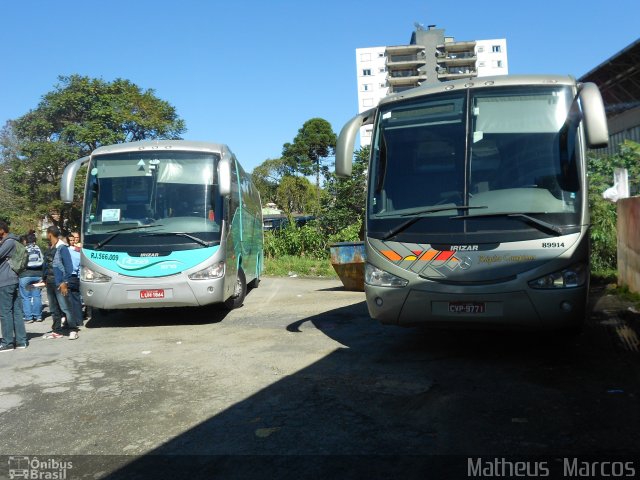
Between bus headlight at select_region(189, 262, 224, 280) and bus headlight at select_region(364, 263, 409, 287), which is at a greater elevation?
bus headlight at select_region(364, 263, 409, 287)

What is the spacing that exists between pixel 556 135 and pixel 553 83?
579 millimetres

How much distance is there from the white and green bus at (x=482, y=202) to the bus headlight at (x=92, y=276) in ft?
14.9

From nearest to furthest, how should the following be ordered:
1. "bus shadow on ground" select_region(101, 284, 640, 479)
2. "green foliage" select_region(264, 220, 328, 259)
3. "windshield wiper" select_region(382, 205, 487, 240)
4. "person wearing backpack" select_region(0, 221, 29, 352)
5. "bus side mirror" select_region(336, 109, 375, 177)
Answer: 1. "bus shadow on ground" select_region(101, 284, 640, 479)
2. "windshield wiper" select_region(382, 205, 487, 240)
3. "bus side mirror" select_region(336, 109, 375, 177)
4. "person wearing backpack" select_region(0, 221, 29, 352)
5. "green foliage" select_region(264, 220, 328, 259)

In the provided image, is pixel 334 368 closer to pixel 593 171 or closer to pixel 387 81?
pixel 593 171

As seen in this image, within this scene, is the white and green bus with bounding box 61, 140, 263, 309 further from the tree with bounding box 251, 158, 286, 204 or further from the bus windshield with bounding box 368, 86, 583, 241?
the tree with bounding box 251, 158, 286, 204

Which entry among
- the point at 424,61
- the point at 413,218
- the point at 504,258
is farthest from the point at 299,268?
the point at 424,61

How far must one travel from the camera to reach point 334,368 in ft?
20.3

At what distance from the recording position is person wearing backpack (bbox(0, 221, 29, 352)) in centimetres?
773

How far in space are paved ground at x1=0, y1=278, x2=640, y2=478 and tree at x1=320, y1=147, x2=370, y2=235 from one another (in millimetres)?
13166

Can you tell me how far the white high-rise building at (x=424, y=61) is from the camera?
98625 mm

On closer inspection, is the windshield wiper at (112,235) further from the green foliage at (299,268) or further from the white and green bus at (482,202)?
the green foliage at (299,268)

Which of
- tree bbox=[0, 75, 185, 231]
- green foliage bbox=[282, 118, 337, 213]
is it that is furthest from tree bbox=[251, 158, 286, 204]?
tree bbox=[0, 75, 185, 231]

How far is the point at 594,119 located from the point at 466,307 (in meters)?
2.17

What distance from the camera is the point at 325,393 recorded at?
17.4 ft
